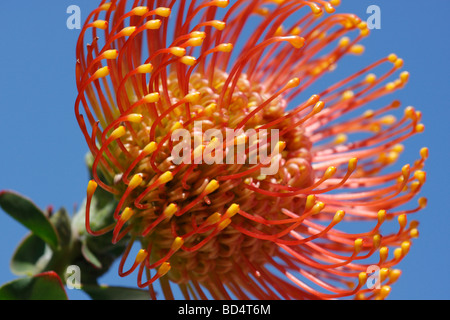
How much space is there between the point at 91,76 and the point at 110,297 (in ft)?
2.36

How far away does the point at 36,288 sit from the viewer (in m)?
1.86

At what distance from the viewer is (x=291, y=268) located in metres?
2.01

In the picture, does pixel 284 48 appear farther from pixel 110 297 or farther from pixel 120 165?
pixel 110 297

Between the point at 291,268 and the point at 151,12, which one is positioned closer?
the point at 151,12

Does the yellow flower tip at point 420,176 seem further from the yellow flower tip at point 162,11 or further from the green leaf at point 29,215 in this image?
the green leaf at point 29,215

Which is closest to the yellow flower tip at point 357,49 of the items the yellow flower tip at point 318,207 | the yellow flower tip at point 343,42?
the yellow flower tip at point 343,42

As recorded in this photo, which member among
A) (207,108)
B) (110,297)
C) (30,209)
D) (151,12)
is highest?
(151,12)

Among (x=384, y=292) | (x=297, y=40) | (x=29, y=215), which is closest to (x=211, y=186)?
(x=297, y=40)

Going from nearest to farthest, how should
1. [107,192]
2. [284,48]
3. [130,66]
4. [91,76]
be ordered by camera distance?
1. [91,76]
2. [130,66]
3. [107,192]
4. [284,48]

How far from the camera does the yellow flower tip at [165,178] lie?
1.68 m

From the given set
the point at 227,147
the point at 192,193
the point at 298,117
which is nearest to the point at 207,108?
the point at 227,147

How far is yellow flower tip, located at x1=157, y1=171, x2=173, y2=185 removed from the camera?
1.68m

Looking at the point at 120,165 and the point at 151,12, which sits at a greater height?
the point at 151,12

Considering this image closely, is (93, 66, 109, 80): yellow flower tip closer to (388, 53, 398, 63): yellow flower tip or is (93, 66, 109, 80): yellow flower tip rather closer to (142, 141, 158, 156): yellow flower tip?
(142, 141, 158, 156): yellow flower tip
